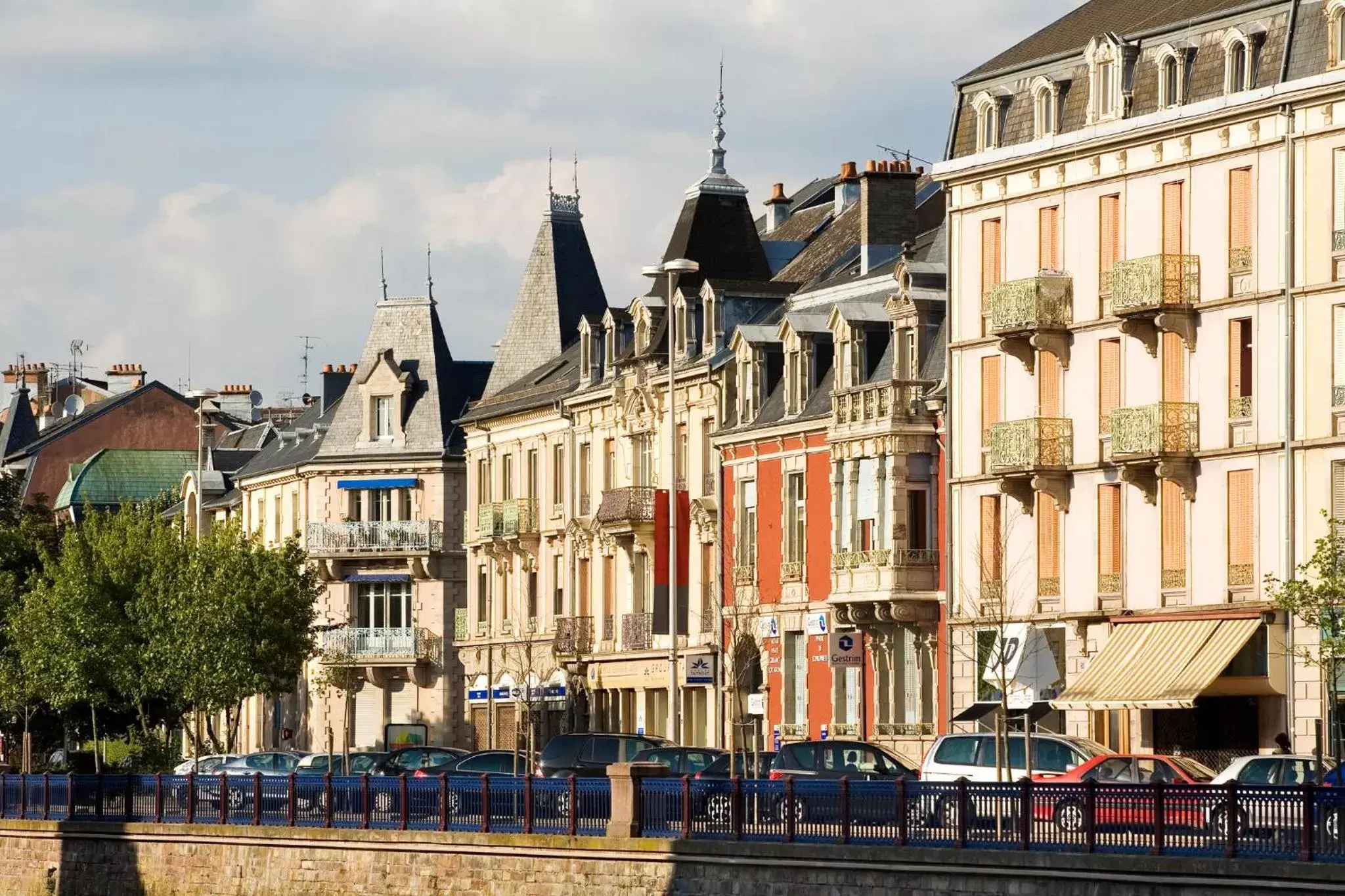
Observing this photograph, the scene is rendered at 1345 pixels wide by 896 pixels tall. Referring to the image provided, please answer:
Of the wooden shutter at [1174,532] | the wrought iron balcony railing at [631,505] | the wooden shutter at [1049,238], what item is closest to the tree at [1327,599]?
the wooden shutter at [1174,532]

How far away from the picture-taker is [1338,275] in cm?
5819

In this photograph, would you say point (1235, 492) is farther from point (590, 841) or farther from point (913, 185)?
point (913, 185)

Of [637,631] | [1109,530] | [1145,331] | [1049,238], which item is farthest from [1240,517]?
[637,631]

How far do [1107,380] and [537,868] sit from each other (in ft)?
59.4

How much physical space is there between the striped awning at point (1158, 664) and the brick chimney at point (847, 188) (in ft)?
92.2

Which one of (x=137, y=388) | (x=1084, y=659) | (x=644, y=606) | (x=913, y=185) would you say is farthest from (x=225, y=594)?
(x=137, y=388)

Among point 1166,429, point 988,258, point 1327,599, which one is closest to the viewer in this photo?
point 1327,599

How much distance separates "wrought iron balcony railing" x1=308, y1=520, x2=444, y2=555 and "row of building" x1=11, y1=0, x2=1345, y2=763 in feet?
22.0

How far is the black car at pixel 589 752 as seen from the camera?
60.3m

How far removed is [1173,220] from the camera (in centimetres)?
6159

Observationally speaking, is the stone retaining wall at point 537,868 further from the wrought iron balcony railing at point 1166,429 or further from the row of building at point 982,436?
the wrought iron balcony railing at point 1166,429

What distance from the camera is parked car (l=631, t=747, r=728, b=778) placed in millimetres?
57156

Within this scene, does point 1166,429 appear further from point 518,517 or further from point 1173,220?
point 518,517

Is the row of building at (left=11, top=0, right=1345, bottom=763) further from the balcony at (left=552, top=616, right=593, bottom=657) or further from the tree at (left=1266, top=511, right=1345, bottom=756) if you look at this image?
the tree at (left=1266, top=511, right=1345, bottom=756)
